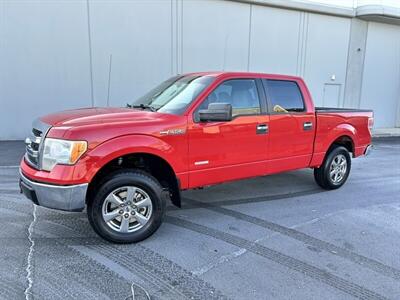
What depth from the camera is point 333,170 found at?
6270 mm

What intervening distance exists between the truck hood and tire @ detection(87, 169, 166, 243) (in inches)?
24.1

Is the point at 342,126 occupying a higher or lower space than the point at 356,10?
lower

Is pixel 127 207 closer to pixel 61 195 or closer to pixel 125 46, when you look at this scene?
pixel 61 195

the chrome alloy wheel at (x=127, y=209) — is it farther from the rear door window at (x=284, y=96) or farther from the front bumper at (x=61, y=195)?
the rear door window at (x=284, y=96)

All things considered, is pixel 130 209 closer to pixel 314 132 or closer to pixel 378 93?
pixel 314 132

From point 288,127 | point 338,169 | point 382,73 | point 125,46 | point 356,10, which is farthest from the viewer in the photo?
point 382,73

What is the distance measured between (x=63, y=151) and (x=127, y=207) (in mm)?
931

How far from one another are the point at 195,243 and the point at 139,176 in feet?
3.31

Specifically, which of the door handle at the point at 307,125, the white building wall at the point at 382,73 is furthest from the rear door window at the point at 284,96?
the white building wall at the point at 382,73

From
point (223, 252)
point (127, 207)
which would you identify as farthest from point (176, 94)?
point (223, 252)

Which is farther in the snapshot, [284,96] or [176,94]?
[284,96]

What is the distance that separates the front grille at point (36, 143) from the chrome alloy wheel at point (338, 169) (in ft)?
15.3

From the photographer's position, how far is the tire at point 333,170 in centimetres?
615

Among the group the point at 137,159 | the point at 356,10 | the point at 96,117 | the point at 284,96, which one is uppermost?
the point at 356,10
